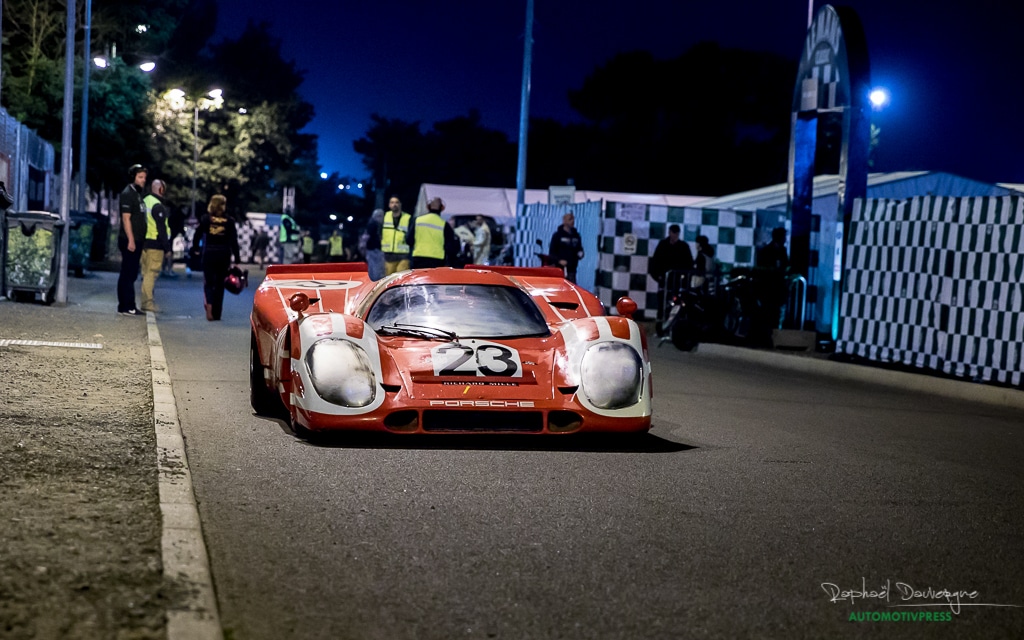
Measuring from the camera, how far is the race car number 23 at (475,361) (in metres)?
7.43

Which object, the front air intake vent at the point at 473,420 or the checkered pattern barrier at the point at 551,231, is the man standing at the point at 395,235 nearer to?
the checkered pattern barrier at the point at 551,231

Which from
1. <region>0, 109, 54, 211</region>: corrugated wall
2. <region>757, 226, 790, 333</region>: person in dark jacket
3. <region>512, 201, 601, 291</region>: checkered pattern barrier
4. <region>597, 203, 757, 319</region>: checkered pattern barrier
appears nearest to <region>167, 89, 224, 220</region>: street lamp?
<region>0, 109, 54, 211</region>: corrugated wall

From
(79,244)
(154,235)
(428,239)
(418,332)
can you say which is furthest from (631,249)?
(418,332)

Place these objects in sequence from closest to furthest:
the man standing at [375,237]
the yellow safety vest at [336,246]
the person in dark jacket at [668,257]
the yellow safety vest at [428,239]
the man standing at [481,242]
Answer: the yellow safety vest at [428,239], the person in dark jacket at [668,257], the man standing at [375,237], the man standing at [481,242], the yellow safety vest at [336,246]

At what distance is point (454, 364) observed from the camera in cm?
744

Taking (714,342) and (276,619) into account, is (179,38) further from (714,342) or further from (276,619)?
(276,619)

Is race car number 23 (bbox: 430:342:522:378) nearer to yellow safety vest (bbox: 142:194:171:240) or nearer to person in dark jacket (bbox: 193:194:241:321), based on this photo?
person in dark jacket (bbox: 193:194:241:321)

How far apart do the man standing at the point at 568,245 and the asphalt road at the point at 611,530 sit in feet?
38.8

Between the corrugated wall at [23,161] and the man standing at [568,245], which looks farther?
the corrugated wall at [23,161]

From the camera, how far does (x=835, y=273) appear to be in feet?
53.9

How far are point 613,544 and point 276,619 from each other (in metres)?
1.58

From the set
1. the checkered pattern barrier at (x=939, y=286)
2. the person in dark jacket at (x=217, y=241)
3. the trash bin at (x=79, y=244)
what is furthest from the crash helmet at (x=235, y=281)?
the trash bin at (x=79, y=244)

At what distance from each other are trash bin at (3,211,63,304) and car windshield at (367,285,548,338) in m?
11.1

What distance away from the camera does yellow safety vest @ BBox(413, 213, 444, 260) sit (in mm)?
18969
